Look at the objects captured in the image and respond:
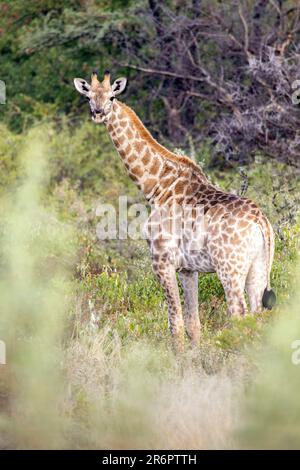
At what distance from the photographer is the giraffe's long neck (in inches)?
382

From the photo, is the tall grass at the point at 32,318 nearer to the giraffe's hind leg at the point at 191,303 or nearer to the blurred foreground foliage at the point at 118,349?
the blurred foreground foliage at the point at 118,349

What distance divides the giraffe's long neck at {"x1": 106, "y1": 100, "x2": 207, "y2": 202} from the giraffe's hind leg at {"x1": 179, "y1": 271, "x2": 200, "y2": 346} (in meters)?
0.74

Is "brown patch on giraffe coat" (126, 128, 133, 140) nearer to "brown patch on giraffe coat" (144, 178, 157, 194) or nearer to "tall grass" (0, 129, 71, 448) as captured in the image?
"brown patch on giraffe coat" (144, 178, 157, 194)

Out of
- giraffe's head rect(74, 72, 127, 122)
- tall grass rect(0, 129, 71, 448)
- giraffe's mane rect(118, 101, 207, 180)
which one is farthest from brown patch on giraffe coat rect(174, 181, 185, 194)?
tall grass rect(0, 129, 71, 448)

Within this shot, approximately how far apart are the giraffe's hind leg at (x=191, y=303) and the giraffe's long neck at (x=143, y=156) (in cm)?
74

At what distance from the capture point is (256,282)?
898cm

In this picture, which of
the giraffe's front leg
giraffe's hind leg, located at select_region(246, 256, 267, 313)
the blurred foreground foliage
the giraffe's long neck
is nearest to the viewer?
the blurred foreground foliage

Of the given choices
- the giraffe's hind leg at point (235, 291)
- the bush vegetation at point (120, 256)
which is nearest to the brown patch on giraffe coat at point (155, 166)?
the bush vegetation at point (120, 256)

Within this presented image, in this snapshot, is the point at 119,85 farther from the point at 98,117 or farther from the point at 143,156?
the point at 143,156

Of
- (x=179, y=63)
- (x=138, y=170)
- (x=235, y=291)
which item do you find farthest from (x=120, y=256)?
(x=179, y=63)

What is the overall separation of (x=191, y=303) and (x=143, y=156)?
1.37 metres

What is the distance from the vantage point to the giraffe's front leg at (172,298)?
30.5ft

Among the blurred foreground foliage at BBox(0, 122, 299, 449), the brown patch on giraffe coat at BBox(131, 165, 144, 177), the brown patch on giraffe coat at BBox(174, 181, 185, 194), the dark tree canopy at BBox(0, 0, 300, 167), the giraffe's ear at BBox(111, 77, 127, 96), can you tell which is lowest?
the blurred foreground foliage at BBox(0, 122, 299, 449)
